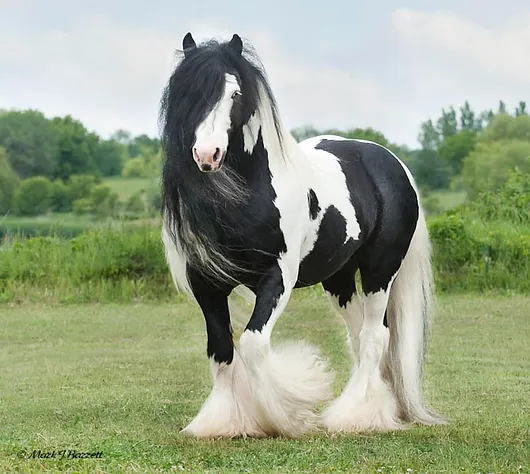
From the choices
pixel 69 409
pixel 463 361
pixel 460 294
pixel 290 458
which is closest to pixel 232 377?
pixel 290 458

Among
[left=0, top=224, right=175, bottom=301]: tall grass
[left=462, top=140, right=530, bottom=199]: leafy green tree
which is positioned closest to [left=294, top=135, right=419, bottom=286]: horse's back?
[left=0, top=224, right=175, bottom=301]: tall grass

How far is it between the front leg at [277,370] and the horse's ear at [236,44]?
116 centimetres

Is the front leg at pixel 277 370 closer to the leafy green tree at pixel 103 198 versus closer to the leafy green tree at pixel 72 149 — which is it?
the leafy green tree at pixel 103 198

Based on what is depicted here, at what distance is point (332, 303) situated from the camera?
24.0 feet

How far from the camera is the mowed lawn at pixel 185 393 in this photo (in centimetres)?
555

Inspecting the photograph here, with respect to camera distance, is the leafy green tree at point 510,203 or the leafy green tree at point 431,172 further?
the leafy green tree at point 431,172

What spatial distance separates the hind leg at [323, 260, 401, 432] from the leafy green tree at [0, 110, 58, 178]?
20.2 meters

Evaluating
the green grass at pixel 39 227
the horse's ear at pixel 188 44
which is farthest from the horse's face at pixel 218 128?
the green grass at pixel 39 227

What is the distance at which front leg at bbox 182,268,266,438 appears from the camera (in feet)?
20.1

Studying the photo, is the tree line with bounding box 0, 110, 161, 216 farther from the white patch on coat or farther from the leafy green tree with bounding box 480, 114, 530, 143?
the white patch on coat

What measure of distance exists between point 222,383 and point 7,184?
18.8m

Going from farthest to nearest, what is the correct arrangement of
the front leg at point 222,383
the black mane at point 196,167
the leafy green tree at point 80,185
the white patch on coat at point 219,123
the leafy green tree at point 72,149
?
the leafy green tree at point 72,149 → the leafy green tree at point 80,185 → the front leg at point 222,383 → the black mane at point 196,167 → the white patch on coat at point 219,123

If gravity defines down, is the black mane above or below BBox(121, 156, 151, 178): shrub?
below

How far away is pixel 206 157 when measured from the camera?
5367 millimetres
